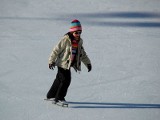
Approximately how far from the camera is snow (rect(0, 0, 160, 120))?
22.5 ft

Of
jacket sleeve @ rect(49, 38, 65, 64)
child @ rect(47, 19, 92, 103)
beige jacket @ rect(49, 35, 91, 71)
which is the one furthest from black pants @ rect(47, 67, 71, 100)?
jacket sleeve @ rect(49, 38, 65, 64)

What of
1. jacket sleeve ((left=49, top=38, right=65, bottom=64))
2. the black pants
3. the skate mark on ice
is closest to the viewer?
jacket sleeve ((left=49, top=38, right=65, bottom=64))

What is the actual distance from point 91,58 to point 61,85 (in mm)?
2507

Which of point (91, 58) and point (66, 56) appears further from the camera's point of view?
A: point (91, 58)

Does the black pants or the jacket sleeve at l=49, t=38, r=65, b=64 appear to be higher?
the jacket sleeve at l=49, t=38, r=65, b=64

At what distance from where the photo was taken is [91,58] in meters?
9.24

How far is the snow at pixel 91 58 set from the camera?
6852mm

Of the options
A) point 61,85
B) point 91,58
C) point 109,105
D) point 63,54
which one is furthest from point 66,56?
point 91,58

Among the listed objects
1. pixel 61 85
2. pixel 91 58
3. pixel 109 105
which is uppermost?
pixel 91 58

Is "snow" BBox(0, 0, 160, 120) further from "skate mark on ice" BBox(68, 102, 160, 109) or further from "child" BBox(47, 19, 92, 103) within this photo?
"child" BBox(47, 19, 92, 103)

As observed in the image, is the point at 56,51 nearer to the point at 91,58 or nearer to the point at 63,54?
the point at 63,54

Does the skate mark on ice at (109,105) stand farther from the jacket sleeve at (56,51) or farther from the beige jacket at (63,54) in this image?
the jacket sleeve at (56,51)

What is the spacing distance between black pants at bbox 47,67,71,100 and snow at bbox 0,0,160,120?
201 mm

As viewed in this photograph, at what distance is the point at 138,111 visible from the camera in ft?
22.6
